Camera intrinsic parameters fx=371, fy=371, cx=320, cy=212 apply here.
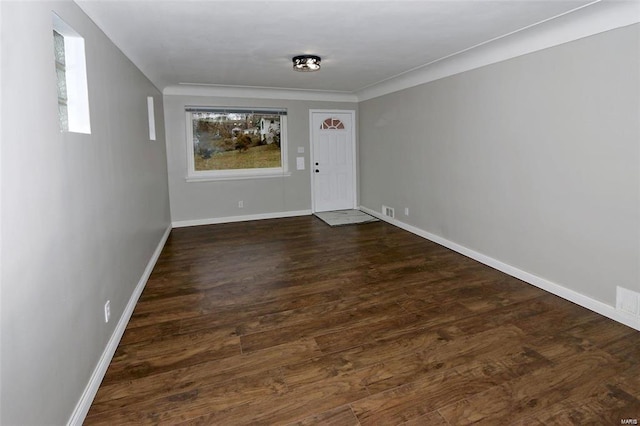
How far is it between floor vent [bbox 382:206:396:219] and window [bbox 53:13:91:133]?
4.49 metres

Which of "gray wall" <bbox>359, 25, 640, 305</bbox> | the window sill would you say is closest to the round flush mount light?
"gray wall" <bbox>359, 25, 640, 305</bbox>

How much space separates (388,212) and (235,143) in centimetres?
283

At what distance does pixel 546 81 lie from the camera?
10.4ft

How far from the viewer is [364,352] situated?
241 centimetres

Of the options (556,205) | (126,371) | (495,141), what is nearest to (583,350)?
(556,205)

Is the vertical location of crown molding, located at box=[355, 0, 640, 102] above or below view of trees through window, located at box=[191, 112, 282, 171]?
above

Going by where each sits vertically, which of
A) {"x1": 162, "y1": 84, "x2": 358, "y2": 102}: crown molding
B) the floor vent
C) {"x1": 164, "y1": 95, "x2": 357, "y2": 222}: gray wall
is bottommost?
the floor vent

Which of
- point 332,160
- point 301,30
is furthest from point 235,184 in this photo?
point 301,30

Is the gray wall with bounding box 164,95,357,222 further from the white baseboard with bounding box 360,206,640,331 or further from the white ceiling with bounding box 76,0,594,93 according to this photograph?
the white baseboard with bounding box 360,206,640,331

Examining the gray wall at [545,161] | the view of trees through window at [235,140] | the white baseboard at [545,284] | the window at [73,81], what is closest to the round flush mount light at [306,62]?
the gray wall at [545,161]

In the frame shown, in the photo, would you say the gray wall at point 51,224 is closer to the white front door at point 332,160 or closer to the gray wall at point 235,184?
the gray wall at point 235,184

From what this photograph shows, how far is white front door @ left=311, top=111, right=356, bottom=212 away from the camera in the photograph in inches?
264

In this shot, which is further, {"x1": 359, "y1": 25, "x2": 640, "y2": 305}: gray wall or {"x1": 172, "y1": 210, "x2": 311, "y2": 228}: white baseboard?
{"x1": 172, "y1": 210, "x2": 311, "y2": 228}: white baseboard

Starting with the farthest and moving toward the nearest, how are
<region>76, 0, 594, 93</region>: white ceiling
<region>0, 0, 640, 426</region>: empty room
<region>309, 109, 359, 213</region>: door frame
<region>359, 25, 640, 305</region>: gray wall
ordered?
<region>309, 109, 359, 213</region>: door frame < <region>359, 25, 640, 305</region>: gray wall < <region>76, 0, 594, 93</region>: white ceiling < <region>0, 0, 640, 426</region>: empty room
